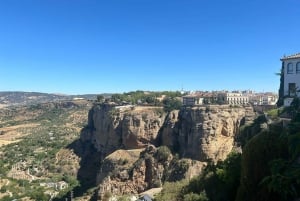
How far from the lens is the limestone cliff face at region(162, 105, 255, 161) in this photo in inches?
1515

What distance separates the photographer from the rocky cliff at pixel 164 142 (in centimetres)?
3894

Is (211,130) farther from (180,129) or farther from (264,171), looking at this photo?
(264,171)

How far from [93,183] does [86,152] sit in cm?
1309

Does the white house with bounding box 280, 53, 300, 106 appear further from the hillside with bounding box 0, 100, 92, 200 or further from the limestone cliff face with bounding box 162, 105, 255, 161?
the hillside with bounding box 0, 100, 92, 200

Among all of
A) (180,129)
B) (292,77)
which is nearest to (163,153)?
(180,129)

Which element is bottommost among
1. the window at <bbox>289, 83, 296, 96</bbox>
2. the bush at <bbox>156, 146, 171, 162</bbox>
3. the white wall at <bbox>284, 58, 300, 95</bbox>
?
the bush at <bbox>156, 146, 171, 162</bbox>

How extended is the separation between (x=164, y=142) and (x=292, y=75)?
81.0 feet

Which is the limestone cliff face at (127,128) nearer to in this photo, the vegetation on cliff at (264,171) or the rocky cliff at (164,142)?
the rocky cliff at (164,142)

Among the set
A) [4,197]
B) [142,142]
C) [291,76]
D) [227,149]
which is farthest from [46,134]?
[291,76]

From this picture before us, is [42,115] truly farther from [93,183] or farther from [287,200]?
[287,200]

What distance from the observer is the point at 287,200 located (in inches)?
465

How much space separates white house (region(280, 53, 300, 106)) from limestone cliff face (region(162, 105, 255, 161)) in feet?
44.1

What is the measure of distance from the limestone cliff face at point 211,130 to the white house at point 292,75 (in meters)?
13.5

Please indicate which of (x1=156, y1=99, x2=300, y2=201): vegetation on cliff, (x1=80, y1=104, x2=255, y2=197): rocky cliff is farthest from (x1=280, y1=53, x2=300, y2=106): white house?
(x1=80, y1=104, x2=255, y2=197): rocky cliff
